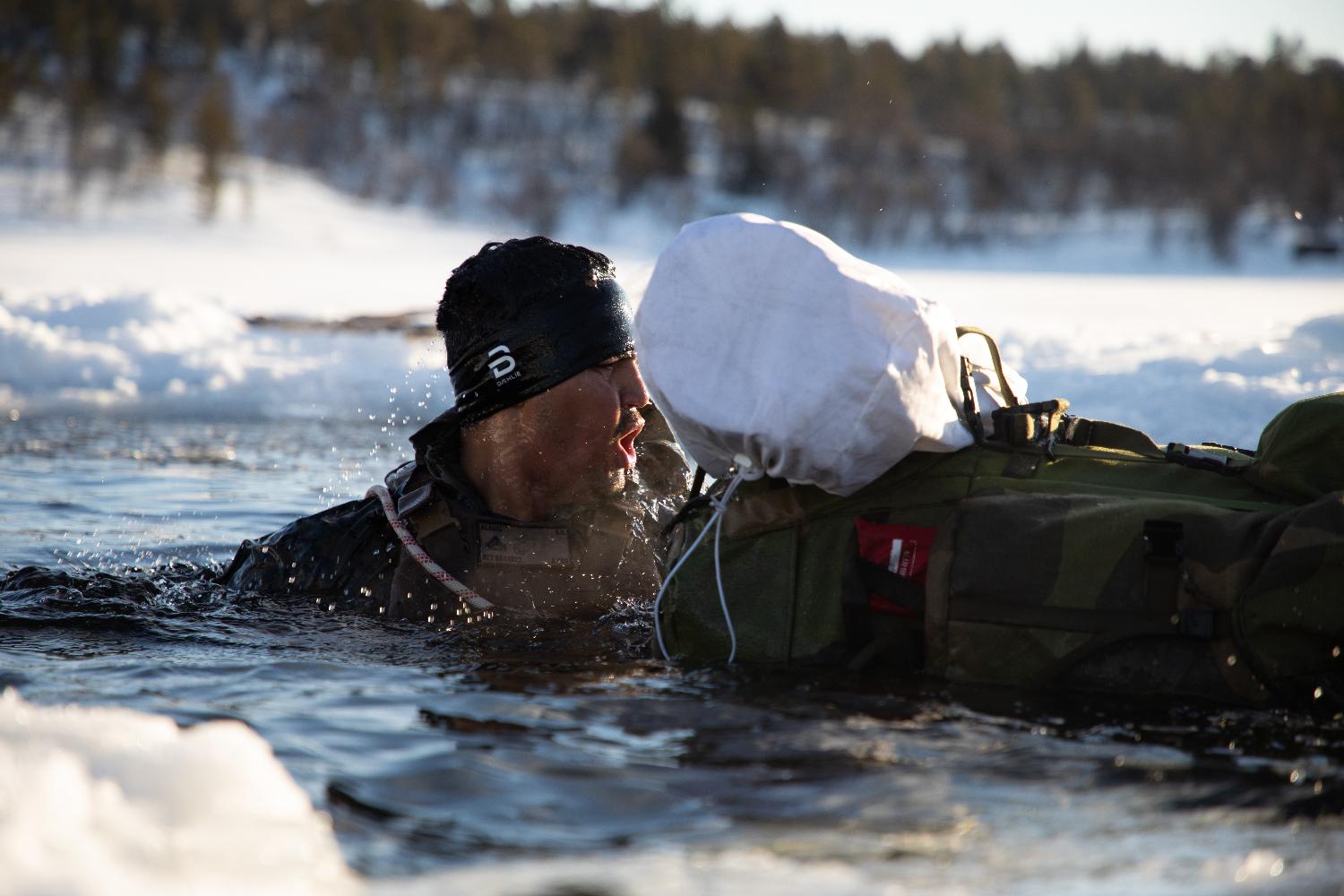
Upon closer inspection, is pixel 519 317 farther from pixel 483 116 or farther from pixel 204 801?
pixel 483 116

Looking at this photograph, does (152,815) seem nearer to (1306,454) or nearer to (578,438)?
(578,438)

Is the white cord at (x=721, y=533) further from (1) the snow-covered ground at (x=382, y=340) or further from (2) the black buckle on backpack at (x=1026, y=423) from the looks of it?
(1) the snow-covered ground at (x=382, y=340)

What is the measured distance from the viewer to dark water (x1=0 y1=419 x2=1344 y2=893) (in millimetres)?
2141

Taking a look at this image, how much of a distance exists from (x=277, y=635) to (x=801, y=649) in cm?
160

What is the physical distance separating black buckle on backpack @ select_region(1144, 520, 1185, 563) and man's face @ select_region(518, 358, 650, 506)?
173cm

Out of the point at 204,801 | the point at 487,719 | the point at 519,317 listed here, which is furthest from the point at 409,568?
the point at 204,801

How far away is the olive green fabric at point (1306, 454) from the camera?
9.06 feet

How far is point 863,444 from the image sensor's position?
9.21 ft

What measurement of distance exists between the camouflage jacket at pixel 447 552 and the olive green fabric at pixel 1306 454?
1824mm

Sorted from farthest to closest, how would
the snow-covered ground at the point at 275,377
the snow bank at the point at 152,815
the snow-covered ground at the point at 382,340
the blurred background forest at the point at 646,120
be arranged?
the blurred background forest at the point at 646,120
the snow-covered ground at the point at 382,340
the snow-covered ground at the point at 275,377
the snow bank at the point at 152,815

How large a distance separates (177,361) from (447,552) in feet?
24.0

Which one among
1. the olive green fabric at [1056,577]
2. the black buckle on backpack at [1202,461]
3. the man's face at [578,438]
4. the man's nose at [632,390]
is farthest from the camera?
the man's nose at [632,390]

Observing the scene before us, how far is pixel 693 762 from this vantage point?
104 inches

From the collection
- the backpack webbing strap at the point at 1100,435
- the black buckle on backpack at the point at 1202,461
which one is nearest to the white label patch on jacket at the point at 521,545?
the backpack webbing strap at the point at 1100,435
